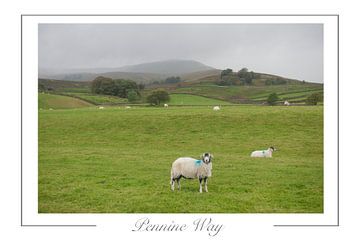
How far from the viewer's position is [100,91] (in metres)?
64.5

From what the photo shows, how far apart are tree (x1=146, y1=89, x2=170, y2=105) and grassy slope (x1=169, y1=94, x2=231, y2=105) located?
6.32 ft

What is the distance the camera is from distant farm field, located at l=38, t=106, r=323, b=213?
1515 cm

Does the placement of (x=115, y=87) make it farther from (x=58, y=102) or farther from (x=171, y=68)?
(x=171, y=68)

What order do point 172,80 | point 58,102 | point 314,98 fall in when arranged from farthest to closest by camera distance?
point 172,80, point 58,102, point 314,98

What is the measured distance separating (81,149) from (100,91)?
34.5 m

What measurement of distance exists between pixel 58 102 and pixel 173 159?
3555 centimetres

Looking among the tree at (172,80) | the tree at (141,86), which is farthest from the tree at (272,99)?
the tree at (172,80)

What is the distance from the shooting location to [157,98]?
61938 millimetres

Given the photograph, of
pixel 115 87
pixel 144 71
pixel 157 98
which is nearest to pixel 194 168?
pixel 157 98

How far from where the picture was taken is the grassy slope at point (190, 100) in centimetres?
6531

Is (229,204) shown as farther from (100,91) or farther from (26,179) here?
(100,91)
